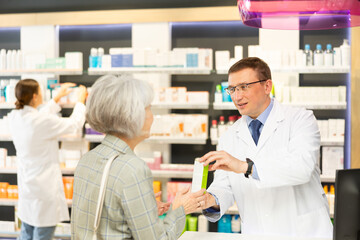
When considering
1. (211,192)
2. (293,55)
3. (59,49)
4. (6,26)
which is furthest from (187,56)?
(211,192)

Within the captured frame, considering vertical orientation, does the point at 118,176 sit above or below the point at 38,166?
above

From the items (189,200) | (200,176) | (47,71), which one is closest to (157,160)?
(47,71)

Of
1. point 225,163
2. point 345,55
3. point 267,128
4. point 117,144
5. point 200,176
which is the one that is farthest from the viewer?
point 345,55

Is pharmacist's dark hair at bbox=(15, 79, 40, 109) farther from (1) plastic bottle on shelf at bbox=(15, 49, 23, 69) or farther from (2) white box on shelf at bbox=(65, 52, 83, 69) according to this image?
(1) plastic bottle on shelf at bbox=(15, 49, 23, 69)

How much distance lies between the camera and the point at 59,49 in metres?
6.02

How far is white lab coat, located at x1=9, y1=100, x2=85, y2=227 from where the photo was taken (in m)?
4.70

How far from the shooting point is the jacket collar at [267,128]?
2695 millimetres

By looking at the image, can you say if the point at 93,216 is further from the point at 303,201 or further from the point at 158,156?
the point at 158,156

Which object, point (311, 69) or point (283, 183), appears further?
point (311, 69)

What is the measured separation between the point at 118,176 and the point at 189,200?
0.48m

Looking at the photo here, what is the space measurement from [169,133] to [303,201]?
8.83 ft

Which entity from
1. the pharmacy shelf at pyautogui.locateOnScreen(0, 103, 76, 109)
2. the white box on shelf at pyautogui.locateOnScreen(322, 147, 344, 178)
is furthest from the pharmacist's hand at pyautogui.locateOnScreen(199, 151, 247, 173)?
the pharmacy shelf at pyautogui.locateOnScreen(0, 103, 76, 109)

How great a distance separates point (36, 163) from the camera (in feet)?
15.6

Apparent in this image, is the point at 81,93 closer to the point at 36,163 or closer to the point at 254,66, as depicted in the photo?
the point at 36,163
